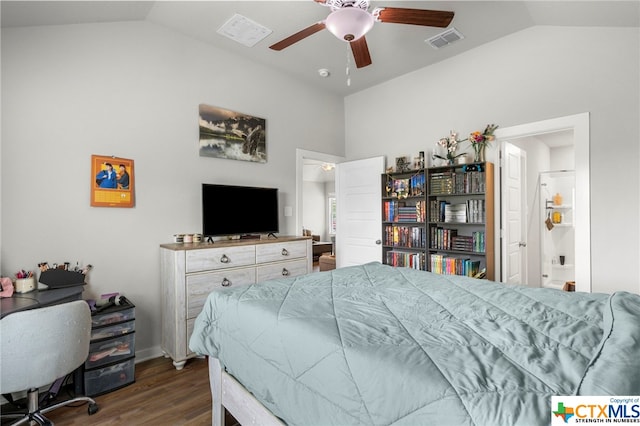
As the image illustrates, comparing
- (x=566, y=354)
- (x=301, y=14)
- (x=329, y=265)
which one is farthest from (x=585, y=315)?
(x=329, y=265)

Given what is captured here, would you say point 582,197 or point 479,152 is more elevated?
point 479,152

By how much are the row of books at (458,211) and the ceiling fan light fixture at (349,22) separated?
7.17 feet

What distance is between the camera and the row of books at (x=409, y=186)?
3.82 meters

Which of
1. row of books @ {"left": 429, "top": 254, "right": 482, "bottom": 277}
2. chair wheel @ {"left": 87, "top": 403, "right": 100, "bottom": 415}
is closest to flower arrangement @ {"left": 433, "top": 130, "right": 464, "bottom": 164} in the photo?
row of books @ {"left": 429, "top": 254, "right": 482, "bottom": 277}

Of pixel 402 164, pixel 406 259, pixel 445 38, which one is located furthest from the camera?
pixel 402 164

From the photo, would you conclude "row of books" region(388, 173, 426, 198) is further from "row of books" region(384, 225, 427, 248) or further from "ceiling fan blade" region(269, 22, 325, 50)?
"ceiling fan blade" region(269, 22, 325, 50)

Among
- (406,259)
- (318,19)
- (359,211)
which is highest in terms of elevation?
(318,19)

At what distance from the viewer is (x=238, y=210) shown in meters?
3.36

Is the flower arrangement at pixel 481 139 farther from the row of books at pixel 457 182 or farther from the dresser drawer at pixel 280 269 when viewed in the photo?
the dresser drawer at pixel 280 269

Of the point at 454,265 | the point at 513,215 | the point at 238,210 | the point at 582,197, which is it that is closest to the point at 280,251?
the point at 238,210

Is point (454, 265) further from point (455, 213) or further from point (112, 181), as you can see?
point (112, 181)

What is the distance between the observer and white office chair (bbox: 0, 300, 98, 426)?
161cm

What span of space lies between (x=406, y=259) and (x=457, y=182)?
111cm

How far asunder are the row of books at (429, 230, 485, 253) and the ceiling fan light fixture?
2.39m
